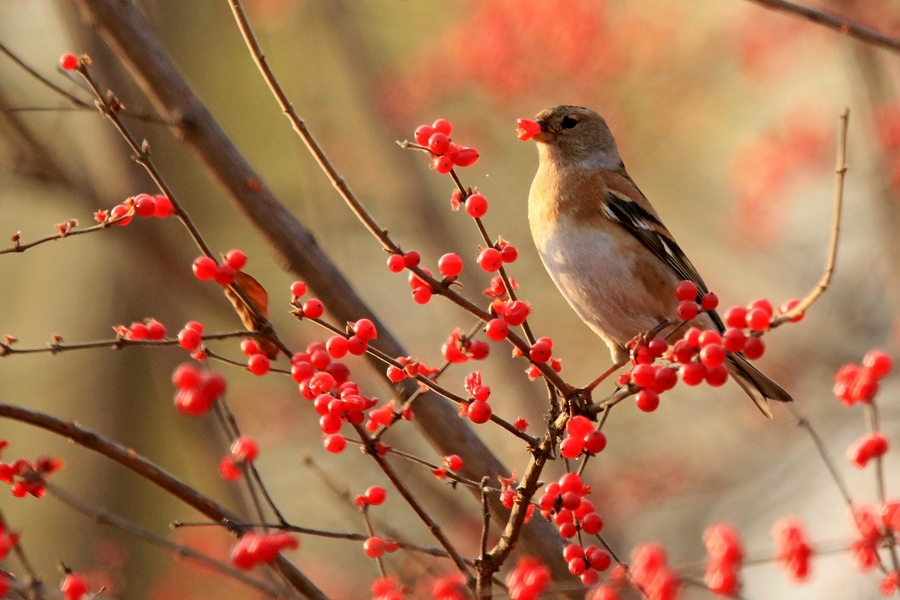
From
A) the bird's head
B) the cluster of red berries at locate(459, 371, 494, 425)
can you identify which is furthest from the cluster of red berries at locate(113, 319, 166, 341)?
the bird's head

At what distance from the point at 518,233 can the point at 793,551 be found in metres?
4.50

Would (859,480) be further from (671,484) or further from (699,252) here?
(699,252)

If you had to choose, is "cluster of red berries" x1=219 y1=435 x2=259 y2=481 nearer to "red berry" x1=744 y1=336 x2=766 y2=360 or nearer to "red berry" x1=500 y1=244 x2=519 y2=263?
"red berry" x1=500 y1=244 x2=519 y2=263

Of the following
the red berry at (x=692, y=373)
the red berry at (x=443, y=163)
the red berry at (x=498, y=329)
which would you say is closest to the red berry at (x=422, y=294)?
the red berry at (x=498, y=329)

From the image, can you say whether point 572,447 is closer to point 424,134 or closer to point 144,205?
point 424,134

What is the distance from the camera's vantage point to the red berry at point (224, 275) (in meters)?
1.79

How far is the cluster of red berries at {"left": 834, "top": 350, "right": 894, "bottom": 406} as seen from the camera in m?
1.74

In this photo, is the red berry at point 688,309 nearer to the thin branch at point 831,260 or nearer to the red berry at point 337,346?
the thin branch at point 831,260

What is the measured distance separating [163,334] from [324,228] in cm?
301

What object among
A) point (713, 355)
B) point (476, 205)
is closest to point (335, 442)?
point (476, 205)

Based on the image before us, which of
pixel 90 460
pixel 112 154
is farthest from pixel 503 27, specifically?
pixel 90 460

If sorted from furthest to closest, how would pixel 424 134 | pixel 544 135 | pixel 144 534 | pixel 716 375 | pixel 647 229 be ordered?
1. pixel 544 135
2. pixel 647 229
3. pixel 424 134
4. pixel 716 375
5. pixel 144 534

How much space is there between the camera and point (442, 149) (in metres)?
1.95

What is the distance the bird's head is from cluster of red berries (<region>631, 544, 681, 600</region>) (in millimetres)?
2471
